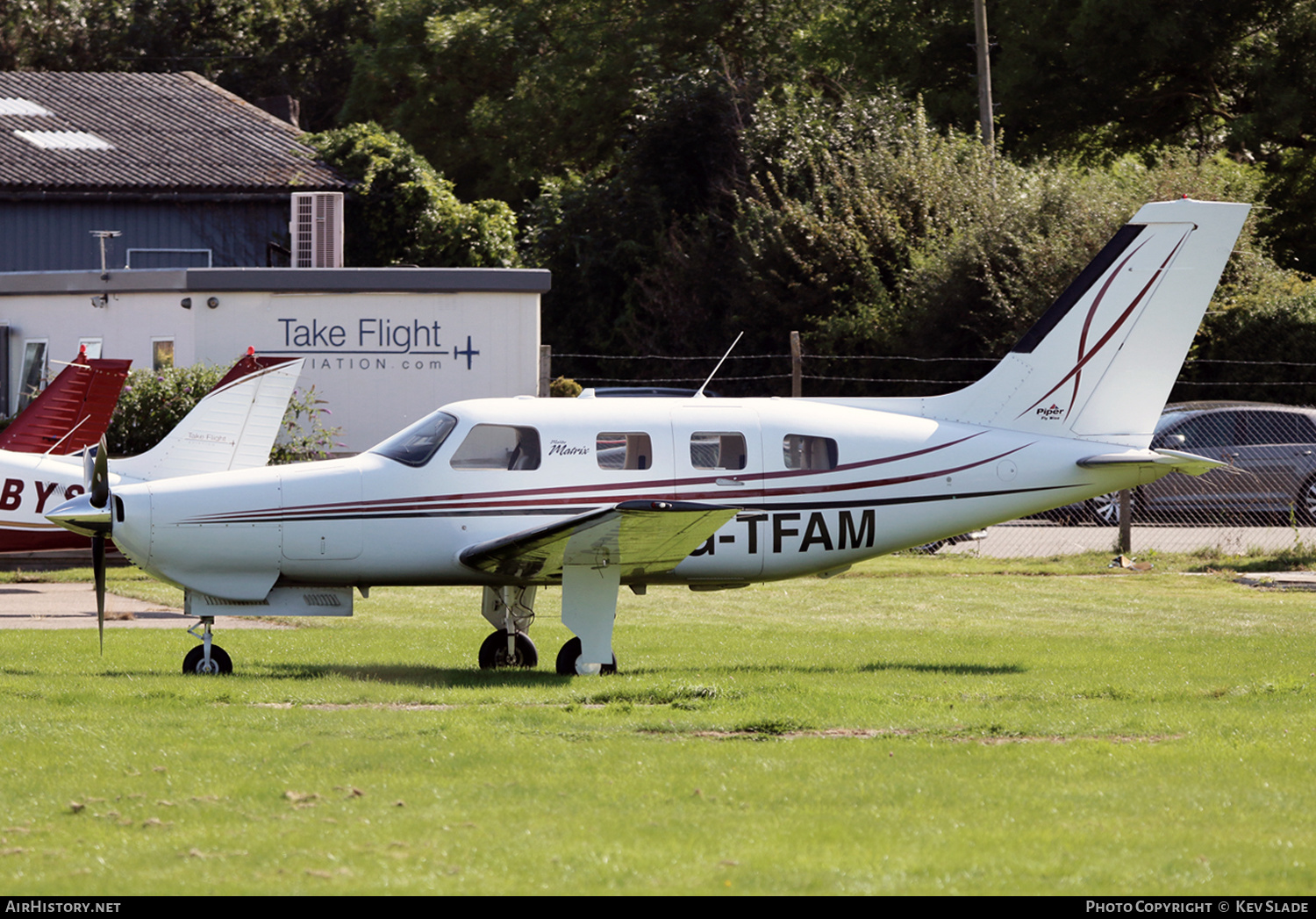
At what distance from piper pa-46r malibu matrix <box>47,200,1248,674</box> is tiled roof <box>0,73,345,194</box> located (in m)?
26.3

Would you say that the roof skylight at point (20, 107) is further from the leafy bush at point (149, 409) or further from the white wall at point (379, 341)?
the leafy bush at point (149, 409)

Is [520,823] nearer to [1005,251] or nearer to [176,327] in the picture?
[176,327]

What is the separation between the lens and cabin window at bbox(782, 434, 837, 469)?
1209 centimetres

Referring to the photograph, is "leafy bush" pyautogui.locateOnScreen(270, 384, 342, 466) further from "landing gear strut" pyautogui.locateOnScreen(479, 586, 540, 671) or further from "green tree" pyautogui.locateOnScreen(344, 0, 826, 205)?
"green tree" pyautogui.locateOnScreen(344, 0, 826, 205)

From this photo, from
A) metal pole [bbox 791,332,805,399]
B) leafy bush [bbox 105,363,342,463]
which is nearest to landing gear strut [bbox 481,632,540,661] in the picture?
metal pole [bbox 791,332,805,399]

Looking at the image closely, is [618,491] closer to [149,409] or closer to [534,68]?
[149,409]

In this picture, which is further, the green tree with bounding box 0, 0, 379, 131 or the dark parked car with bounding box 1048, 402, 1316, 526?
the green tree with bounding box 0, 0, 379, 131

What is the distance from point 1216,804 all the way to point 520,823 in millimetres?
3184

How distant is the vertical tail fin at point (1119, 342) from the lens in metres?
12.8

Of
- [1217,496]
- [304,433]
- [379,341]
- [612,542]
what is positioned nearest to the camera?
[612,542]

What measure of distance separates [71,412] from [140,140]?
74.8 feet

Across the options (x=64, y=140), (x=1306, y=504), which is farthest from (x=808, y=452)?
(x=64, y=140)

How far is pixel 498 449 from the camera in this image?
11.8 meters

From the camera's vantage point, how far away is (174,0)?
5556 cm
